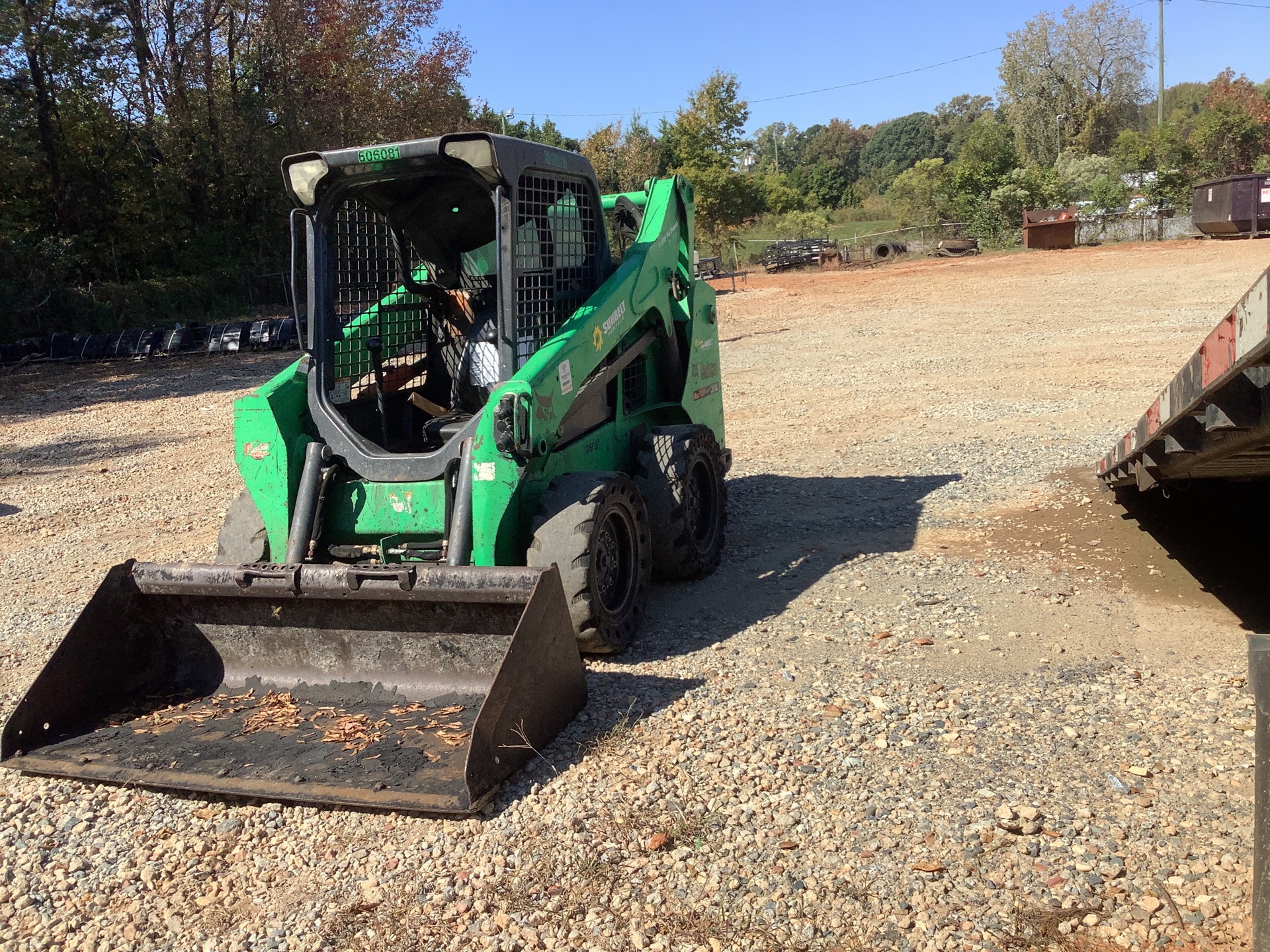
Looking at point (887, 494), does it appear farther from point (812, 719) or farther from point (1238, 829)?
point (1238, 829)

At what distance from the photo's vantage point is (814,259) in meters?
39.3

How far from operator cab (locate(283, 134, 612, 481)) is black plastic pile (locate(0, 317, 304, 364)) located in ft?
53.5

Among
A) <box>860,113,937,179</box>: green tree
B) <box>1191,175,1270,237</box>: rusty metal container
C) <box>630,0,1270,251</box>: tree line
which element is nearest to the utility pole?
<box>630,0,1270,251</box>: tree line

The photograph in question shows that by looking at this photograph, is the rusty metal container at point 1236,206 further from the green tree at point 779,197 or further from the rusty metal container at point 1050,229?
the green tree at point 779,197

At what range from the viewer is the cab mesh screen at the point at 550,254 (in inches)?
226

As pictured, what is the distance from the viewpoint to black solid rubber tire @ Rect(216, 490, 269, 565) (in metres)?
5.75

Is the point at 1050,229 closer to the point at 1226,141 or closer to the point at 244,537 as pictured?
the point at 1226,141

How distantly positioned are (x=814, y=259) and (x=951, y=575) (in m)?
33.9

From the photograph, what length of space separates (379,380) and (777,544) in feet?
9.71

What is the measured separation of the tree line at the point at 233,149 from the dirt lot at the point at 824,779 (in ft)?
61.2

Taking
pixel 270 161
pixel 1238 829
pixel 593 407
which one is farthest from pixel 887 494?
pixel 270 161

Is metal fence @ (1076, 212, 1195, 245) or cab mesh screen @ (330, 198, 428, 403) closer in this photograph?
cab mesh screen @ (330, 198, 428, 403)

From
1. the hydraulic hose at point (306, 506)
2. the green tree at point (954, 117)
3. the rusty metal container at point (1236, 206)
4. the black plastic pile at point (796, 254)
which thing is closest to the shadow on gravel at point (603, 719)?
the hydraulic hose at point (306, 506)

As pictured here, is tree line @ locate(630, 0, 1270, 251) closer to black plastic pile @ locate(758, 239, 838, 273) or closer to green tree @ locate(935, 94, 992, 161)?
black plastic pile @ locate(758, 239, 838, 273)
